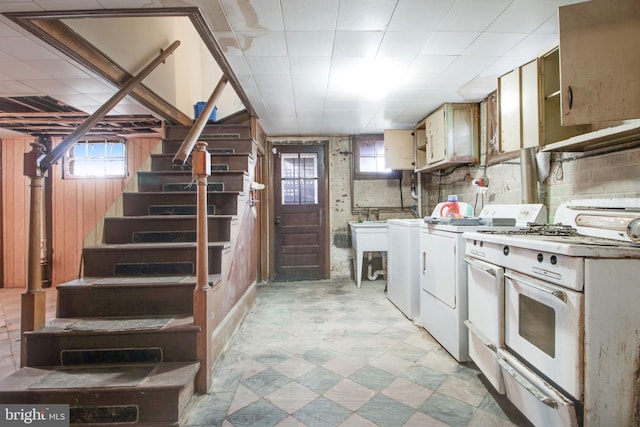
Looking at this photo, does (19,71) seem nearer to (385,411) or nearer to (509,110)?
(385,411)

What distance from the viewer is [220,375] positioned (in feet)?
6.44

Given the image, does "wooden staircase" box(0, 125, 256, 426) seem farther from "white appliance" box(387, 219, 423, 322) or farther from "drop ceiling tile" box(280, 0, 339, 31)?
"white appliance" box(387, 219, 423, 322)

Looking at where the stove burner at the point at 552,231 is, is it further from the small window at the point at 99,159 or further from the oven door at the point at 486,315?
the small window at the point at 99,159

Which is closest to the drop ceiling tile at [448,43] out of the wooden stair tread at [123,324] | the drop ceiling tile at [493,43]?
the drop ceiling tile at [493,43]

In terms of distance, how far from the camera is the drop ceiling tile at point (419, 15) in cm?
167

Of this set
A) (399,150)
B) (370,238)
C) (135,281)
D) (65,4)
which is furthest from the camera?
(399,150)

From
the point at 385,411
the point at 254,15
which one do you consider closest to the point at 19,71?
the point at 254,15

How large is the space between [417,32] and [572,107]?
103cm

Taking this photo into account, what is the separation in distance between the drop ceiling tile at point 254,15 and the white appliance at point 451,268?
6.02 feet

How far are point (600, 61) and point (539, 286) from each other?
3.83 ft

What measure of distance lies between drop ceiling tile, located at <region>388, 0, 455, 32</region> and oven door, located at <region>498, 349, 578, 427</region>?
6.39 ft

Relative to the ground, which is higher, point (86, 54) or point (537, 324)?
point (86, 54)

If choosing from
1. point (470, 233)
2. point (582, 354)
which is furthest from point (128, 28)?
point (582, 354)

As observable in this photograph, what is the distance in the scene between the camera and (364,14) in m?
1.76
